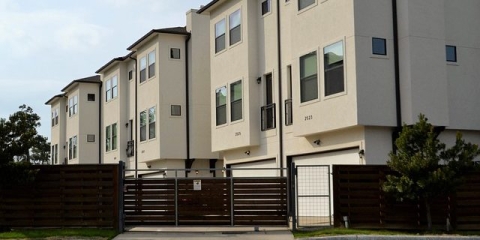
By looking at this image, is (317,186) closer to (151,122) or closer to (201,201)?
(201,201)

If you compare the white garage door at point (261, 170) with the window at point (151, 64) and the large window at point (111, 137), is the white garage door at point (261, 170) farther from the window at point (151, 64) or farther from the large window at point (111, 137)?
the large window at point (111, 137)

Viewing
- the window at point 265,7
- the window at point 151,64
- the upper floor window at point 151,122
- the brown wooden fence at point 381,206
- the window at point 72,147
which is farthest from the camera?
the window at point 72,147

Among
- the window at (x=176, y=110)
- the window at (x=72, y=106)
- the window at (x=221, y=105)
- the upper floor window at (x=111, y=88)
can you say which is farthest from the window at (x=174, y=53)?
the window at (x=72, y=106)

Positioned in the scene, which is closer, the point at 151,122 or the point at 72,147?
the point at 151,122

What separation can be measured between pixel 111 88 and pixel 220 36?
50.5 feet

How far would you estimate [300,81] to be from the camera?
934 inches

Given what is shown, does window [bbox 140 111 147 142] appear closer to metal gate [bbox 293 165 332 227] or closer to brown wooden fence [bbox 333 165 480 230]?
metal gate [bbox 293 165 332 227]

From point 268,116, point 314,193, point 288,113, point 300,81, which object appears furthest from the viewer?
point 268,116

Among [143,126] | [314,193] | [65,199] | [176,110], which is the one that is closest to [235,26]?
[176,110]

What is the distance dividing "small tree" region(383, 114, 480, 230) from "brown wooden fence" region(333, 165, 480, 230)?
60cm

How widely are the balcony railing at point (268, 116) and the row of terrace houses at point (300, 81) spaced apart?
0.19 feet

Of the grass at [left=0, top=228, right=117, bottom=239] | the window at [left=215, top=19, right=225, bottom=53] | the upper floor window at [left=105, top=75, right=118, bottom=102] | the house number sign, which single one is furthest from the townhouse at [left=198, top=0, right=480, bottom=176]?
the upper floor window at [left=105, top=75, right=118, bottom=102]

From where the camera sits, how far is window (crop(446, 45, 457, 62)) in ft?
73.4

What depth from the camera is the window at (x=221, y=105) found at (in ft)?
96.5
